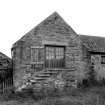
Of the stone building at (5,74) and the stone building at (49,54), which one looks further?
the stone building at (49,54)

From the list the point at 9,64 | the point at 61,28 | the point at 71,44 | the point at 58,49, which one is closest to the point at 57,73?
the point at 58,49

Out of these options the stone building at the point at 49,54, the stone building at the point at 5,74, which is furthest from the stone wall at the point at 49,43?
the stone building at the point at 5,74

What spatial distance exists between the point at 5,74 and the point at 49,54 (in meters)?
4.06

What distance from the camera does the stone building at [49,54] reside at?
11.7m

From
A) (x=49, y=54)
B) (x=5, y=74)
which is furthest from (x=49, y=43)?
(x=5, y=74)

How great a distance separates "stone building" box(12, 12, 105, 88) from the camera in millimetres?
11688

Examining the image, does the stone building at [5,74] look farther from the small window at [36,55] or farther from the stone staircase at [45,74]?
the small window at [36,55]

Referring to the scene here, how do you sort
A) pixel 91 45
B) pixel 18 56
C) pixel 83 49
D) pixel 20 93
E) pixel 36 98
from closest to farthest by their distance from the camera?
pixel 36 98 → pixel 20 93 → pixel 18 56 → pixel 83 49 → pixel 91 45

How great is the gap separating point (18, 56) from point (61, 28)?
4304 millimetres

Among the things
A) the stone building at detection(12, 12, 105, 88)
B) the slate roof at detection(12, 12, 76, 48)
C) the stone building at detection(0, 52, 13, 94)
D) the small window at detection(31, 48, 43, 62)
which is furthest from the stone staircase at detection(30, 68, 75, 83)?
the slate roof at detection(12, 12, 76, 48)

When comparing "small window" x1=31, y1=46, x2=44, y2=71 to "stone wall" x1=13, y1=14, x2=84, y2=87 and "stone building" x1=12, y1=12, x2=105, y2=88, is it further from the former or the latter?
"stone wall" x1=13, y1=14, x2=84, y2=87

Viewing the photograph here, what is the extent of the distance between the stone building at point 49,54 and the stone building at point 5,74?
596mm

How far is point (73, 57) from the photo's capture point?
1302cm

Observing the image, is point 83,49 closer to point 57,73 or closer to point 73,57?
point 73,57
